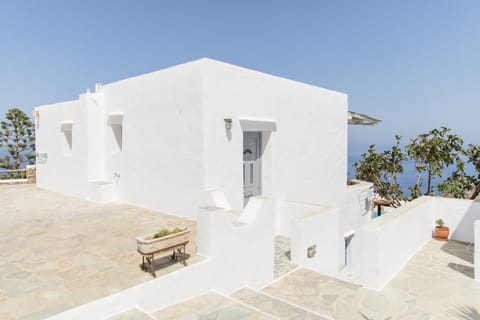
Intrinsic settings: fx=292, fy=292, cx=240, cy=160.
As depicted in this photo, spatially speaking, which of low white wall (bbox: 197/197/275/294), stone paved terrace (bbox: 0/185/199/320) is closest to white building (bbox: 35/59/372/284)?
low white wall (bbox: 197/197/275/294)

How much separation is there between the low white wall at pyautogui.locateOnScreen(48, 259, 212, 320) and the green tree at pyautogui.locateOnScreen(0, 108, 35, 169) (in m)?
26.5

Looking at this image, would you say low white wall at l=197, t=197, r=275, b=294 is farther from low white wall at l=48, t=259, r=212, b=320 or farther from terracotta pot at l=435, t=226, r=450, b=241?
terracotta pot at l=435, t=226, r=450, b=241

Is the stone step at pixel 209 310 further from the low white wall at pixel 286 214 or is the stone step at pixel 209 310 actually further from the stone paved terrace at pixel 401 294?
the low white wall at pixel 286 214

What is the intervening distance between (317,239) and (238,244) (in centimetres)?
256

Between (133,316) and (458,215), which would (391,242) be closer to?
(458,215)

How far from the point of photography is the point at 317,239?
7227mm

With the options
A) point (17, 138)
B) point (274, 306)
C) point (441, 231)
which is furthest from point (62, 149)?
point (441, 231)

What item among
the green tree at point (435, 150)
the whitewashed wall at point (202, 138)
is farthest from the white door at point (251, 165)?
the green tree at point (435, 150)

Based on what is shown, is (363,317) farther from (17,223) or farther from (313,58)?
(313,58)

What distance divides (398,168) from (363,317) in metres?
10.6

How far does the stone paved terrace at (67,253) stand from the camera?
158 inches

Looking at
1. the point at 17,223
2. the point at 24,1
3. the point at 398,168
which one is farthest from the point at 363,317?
the point at 24,1

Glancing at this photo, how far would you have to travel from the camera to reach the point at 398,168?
13.7 metres

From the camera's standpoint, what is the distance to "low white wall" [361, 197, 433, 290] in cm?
589
